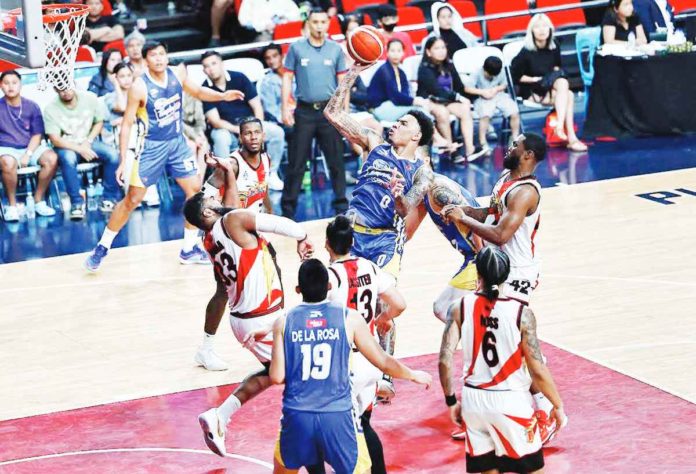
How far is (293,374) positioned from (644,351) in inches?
147

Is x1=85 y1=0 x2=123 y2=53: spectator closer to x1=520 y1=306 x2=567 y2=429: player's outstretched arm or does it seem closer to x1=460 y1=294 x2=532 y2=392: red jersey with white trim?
x1=460 y1=294 x2=532 y2=392: red jersey with white trim

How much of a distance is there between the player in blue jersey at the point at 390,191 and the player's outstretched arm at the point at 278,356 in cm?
245

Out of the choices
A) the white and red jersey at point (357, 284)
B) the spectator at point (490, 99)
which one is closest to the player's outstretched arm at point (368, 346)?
the white and red jersey at point (357, 284)

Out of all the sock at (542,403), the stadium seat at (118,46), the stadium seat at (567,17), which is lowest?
the sock at (542,403)

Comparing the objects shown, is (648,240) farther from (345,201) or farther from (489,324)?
(489,324)

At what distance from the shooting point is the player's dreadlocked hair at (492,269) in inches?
239

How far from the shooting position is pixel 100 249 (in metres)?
11.6

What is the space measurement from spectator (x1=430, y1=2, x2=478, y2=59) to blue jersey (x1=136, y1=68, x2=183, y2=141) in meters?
4.98

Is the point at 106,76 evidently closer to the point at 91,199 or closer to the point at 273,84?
the point at 91,199

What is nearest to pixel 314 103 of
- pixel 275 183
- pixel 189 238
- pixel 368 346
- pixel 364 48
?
pixel 275 183

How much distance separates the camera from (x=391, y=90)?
15.0 m

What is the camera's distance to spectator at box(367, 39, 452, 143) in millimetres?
14898

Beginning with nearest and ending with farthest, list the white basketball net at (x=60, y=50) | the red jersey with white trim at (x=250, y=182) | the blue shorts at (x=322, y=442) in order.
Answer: the blue shorts at (x=322, y=442)
the white basketball net at (x=60, y=50)
the red jersey with white trim at (x=250, y=182)

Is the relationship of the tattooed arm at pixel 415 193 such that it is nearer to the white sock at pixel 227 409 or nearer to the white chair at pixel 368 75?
the white sock at pixel 227 409
